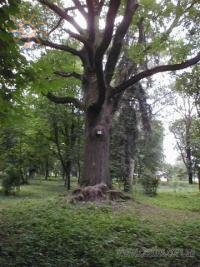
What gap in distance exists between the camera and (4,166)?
17.2 metres

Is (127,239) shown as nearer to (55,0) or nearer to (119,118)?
(55,0)

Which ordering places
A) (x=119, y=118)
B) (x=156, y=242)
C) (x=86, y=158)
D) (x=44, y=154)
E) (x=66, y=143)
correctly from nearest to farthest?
(x=156, y=242)
(x=86, y=158)
(x=119, y=118)
(x=66, y=143)
(x=44, y=154)

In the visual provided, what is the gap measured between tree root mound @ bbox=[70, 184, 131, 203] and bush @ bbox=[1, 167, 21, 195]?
6.08 meters

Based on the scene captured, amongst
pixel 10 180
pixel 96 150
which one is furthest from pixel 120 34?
pixel 10 180

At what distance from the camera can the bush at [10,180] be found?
15781 millimetres

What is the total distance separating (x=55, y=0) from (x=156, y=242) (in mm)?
10384

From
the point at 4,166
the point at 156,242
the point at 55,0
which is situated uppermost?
the point at 55,0

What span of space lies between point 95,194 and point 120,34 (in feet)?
16.9

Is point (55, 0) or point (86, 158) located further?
point (55, 0)

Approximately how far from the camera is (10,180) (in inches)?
624

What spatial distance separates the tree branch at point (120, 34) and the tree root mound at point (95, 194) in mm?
3864

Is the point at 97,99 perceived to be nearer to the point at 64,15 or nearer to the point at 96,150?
the point at 96,150

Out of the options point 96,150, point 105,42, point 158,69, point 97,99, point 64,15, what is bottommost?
point 96,150

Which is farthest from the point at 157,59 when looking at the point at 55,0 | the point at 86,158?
the point at 86,158
